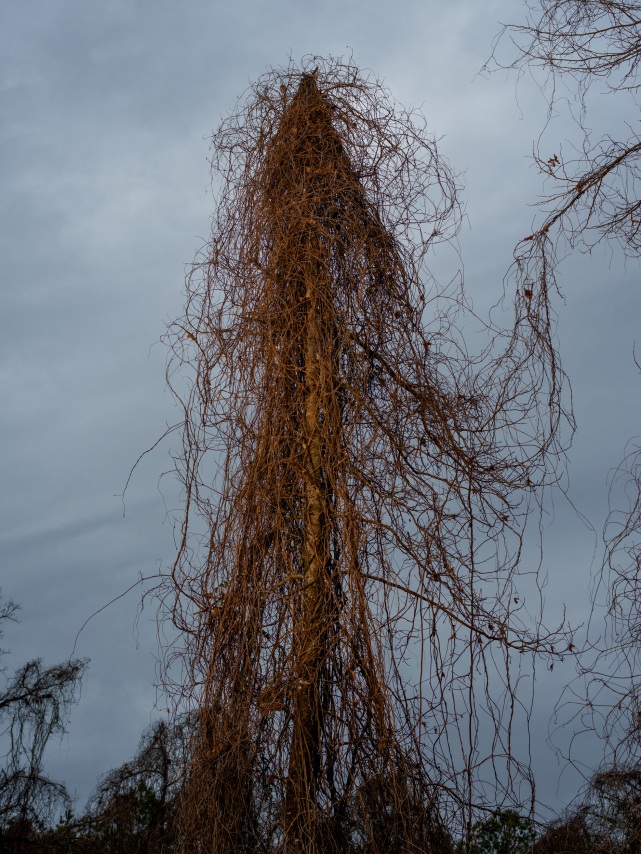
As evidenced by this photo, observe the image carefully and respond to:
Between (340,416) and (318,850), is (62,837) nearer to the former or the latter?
(318,850)

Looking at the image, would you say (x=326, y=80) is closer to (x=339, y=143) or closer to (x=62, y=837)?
(x=339, y=143)

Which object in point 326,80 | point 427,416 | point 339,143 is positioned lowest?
point 427,416

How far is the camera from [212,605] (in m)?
3.00

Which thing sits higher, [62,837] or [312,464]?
[312,464]

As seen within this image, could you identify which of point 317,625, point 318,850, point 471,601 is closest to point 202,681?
point 317,625

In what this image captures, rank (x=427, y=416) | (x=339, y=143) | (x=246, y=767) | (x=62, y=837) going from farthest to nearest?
(x=62, y=837) < (x=339, y=143) < (x=427, y=416) < (x=246, y=767)

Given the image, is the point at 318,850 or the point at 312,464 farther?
the point at 312,464

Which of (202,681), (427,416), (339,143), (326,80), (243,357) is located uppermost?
(326,80)

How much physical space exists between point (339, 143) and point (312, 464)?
1.25m

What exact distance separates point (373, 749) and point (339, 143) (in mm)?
2108

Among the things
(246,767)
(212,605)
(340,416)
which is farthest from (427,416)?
(246,767)

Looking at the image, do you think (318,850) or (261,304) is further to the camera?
(261,304)

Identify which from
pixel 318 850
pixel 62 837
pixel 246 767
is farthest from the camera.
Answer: pixel 62 837

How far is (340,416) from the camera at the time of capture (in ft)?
10.1
